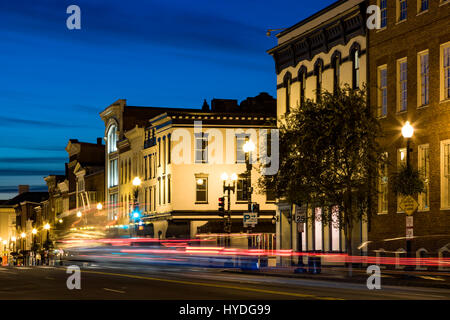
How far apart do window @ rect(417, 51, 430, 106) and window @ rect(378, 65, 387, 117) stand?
3188 millimetres

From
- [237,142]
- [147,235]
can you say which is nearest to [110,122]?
[147,235]

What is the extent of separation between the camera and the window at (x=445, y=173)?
3725 centimetres

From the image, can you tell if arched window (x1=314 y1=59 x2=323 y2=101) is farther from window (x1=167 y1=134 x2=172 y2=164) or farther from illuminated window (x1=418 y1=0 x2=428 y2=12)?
window (x1=167 y1=134 x2=172 y2=164)

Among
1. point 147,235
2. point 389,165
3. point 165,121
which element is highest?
point 165,121

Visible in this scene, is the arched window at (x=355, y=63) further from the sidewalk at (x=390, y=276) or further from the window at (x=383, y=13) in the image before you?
the sidewalk at (x=390, y=276)

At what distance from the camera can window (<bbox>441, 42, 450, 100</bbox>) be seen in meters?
37.3

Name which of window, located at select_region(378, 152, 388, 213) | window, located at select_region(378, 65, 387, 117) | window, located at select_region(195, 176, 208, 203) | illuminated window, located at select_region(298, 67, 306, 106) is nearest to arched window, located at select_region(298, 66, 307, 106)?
illuminated window, located at select_region(298, 67, 306, 106)

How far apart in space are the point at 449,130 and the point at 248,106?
48001 millimetres

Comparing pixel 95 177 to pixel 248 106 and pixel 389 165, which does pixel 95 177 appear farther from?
pixel 389 165

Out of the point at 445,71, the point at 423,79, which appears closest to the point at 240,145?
the point at 423,79

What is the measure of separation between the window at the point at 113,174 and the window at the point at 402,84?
59.4m

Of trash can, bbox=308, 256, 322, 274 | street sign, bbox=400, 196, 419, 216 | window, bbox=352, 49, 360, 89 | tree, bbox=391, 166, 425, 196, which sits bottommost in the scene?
trash can, bbox=308, 256, 322, 274

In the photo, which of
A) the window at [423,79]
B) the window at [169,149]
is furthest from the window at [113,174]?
the window at [423,79]
